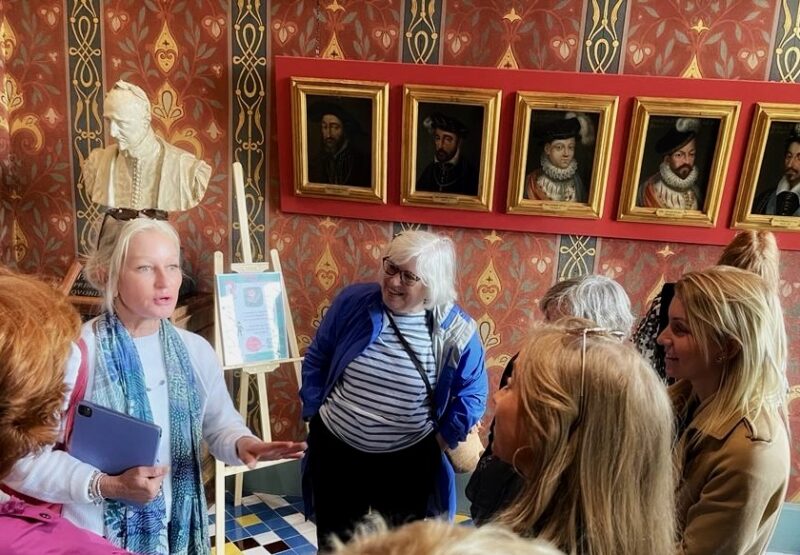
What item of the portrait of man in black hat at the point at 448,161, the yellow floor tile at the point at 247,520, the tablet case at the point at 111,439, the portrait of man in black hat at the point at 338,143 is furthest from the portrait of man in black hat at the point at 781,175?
the yellow floor tile at the point at 247,520

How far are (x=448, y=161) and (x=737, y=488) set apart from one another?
1.87 metres

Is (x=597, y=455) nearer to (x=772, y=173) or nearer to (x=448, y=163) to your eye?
(x=448, y=163)

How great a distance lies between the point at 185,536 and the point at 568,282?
4.81 ft

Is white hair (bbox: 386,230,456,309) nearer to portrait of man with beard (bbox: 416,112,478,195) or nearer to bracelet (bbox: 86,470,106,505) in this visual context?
portrait of man with beard (bbox: 416,112,478,195)

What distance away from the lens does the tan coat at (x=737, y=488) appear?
3.71ft

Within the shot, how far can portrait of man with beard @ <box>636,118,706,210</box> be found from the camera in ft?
8.25

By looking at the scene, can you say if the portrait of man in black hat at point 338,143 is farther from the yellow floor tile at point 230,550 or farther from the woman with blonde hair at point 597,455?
the woman with blonde hair at point 597,455

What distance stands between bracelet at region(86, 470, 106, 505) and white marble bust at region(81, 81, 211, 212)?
1.40m

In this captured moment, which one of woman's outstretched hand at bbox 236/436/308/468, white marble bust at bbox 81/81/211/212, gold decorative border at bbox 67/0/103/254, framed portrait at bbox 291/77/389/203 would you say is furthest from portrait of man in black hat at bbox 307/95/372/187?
woman's outstretched hand at bbox 236/436/308/468

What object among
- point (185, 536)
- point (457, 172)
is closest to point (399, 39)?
point (457, 172)

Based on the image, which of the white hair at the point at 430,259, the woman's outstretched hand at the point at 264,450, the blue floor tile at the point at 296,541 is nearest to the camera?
the woman's outstretched hand at the point at 264,450

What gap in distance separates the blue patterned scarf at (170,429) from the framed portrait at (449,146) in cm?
144

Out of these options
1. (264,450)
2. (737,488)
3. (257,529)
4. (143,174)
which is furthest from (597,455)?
(257,529)

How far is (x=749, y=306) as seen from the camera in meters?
1.24
